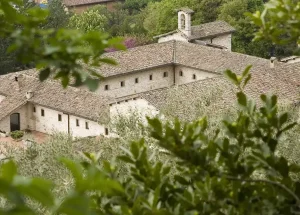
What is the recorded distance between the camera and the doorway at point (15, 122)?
27.4 meters

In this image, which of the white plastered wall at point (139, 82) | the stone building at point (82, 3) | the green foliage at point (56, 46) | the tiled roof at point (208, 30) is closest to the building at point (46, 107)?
the white plastered wall at point (139, 82)

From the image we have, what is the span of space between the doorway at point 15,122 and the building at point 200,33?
883 centimetres

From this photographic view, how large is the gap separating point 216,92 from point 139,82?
1143 centimetres

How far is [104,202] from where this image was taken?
407 centimetres

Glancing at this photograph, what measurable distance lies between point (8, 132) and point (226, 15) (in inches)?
681

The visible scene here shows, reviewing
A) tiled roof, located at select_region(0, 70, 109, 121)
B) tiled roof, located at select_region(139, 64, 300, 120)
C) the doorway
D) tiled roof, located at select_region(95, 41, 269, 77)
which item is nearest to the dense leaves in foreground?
tiled roof, located at select_region(139, 64, 300, 120)

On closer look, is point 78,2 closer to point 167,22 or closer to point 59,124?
point 167,22

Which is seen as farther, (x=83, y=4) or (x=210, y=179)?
(x=83, y=4)

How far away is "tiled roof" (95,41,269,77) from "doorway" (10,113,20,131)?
3356 millimetres

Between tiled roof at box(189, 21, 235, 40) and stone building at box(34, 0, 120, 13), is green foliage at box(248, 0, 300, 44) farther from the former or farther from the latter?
stone building at box(34, 0, 120, 13)

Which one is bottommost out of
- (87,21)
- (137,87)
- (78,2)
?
(78,2)

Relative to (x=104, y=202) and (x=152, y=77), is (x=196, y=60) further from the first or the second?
(x=104, y=202)

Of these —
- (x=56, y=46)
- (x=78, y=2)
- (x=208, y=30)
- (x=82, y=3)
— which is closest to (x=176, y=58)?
(x=208, y=30)

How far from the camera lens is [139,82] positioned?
99.8 feet
